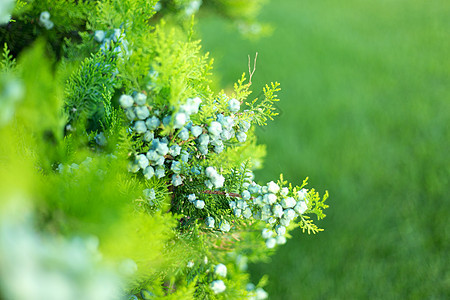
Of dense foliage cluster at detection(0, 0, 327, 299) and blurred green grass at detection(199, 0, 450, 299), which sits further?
blurred green grass at detection(199, 0, 450, 299)

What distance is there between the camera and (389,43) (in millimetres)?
6199

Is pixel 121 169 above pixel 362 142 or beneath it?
above

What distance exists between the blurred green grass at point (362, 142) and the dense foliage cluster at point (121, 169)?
1.02ft

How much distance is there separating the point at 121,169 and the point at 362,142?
3.63 m

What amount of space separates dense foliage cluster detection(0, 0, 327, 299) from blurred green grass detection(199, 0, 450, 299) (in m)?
0.31

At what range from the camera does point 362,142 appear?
3.95 m

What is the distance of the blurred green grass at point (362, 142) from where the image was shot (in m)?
2.61

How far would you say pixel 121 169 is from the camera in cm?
78

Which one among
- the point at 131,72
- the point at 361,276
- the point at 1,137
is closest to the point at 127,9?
the point at 131,72

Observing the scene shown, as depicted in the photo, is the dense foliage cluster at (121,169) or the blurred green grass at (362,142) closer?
the dense foliage cluster at (121,169)

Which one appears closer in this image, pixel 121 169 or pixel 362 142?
pixel 121 169

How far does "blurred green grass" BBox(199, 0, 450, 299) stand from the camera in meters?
2.61

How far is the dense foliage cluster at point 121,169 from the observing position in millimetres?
443

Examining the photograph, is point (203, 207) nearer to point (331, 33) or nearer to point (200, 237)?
point (200, 237)
